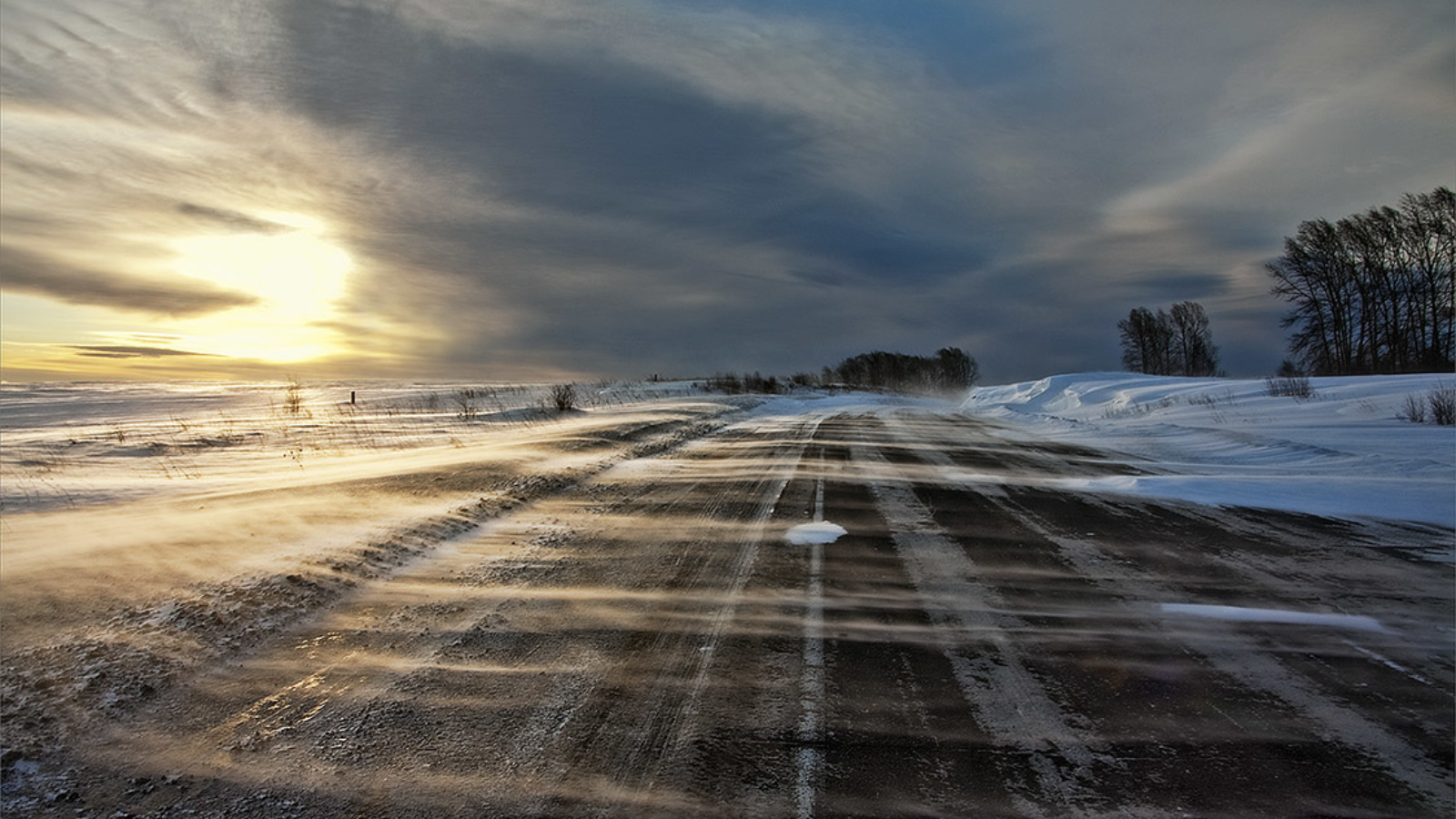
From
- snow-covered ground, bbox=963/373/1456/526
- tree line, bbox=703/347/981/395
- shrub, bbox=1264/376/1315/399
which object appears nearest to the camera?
snow-covered ground, bbox=963/373/1456/526

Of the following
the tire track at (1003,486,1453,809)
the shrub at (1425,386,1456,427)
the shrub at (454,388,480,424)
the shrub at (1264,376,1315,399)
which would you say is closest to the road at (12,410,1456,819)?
the tire track at (1003,486,1453,809)

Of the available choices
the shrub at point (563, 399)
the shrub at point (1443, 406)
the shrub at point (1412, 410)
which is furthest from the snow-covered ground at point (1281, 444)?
the shrub at point (563, 399)

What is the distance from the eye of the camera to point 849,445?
12719 mm

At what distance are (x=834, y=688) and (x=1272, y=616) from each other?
285 centimetres

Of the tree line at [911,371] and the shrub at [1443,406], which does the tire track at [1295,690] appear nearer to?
the shrub at [1443,406]

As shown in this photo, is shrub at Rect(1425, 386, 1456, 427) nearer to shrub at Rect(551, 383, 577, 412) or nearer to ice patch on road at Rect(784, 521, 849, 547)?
ice patch on road at Rect(784, 521, 849, 547)

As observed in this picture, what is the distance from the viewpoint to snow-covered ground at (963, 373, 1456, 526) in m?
7.38

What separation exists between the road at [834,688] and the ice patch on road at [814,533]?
178 mm

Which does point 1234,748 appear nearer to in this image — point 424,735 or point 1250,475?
point 424,735

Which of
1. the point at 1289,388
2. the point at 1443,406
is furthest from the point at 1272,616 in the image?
the point at 1289,388

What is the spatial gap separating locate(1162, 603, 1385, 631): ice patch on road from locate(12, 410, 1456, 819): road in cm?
2

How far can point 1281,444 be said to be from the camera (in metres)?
11.1

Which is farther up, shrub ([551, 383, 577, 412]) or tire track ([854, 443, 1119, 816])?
shrub ([551, 383, 577, 412])

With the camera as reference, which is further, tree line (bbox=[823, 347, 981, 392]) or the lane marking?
tree line (bbox=[823, 347, 981, 392])
